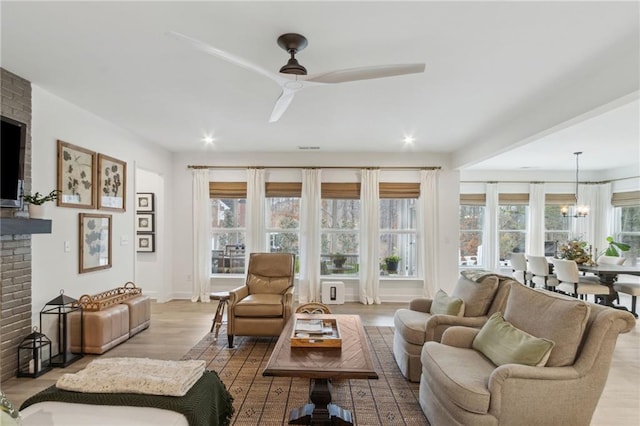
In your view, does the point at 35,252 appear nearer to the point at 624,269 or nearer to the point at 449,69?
the point at 449,69

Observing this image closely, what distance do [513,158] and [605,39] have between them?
13.9 feet

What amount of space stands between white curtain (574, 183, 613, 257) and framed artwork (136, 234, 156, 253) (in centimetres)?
888

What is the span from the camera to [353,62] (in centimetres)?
275

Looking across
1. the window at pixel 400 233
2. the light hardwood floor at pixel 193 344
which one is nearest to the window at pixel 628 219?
the light hardwood floor at pixel 193 344

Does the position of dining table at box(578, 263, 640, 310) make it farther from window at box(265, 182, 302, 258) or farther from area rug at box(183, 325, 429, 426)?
window at box(265, 182, 302, 258)

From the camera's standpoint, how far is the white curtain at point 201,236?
6.23 meters

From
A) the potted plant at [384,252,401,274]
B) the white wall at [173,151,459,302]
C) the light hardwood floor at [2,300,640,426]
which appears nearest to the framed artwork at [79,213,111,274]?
the light hardwood floor at [2,300,640,426]

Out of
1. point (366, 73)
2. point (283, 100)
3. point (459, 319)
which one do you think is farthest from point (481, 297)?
point (283, 100)

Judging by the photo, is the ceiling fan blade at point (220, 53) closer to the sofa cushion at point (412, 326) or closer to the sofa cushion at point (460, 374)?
the sofa cushion at point (460, 374)

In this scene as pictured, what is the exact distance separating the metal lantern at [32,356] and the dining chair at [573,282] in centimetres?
693

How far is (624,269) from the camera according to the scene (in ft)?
17.9

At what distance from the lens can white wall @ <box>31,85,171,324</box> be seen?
133 inches

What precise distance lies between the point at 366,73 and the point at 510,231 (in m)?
7.13

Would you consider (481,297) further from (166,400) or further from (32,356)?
(32,356)
